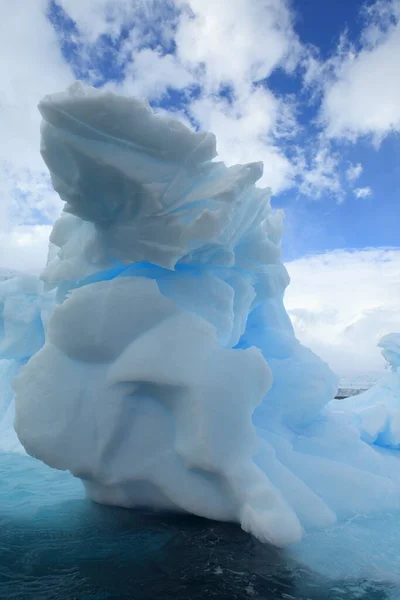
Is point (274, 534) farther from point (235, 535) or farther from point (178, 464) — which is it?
point (178, 464)

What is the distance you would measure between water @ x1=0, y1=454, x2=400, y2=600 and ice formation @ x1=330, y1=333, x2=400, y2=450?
3411 mm

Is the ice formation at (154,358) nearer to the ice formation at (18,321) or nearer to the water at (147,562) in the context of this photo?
the water at (147,562)

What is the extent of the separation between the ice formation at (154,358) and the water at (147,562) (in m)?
0.23

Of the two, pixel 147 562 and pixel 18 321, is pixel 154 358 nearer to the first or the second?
pixel 147 562

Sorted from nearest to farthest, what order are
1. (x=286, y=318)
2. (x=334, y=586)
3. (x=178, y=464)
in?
(x=334, y=586), (x=178, y=464), (x=286, y=318)

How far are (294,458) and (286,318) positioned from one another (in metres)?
2.52

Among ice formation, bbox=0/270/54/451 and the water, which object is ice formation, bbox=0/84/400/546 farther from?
ice formation, bbox=0/270/54/451

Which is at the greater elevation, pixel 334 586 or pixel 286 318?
pixel 286 318

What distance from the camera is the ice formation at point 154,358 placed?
439 centimetres

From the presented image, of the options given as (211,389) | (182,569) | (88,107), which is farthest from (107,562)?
(88,107)

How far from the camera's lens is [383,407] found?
7414 millimetres

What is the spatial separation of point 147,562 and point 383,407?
5.14 metres

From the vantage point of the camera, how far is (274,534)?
387 cm

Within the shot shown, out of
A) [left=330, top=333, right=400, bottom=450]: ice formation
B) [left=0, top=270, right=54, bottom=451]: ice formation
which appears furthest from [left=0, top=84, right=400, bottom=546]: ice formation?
[left=0, top=270, right=54, bottom=451]: ice formation
